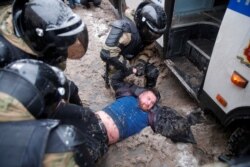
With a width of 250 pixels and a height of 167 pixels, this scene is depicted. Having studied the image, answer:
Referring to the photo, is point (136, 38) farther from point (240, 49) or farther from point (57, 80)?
point (57, 80)

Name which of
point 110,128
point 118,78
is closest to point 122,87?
point 118,78

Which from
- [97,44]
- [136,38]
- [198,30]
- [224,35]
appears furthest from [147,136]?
[97,44]

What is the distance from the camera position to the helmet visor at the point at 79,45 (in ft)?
7.67

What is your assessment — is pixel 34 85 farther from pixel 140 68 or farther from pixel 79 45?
pixel 140 68

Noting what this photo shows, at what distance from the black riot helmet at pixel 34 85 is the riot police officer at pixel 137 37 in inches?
70.2

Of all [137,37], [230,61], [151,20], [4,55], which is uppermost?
[4,55]

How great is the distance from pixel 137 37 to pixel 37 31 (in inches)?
60.8

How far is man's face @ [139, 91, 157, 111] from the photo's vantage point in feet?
9.91

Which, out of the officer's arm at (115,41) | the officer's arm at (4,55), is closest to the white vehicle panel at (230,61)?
the officer's arm at (115,41)

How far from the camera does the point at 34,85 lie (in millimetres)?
1407

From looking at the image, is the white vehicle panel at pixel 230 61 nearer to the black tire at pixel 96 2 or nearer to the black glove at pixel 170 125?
the black glove at pixel 170 125

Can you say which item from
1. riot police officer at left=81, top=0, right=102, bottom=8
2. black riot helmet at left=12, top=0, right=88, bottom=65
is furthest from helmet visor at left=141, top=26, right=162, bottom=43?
riot police officer at left=81, top=0, right=102, bottom=8

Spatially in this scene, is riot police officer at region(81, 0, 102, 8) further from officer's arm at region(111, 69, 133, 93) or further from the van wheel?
the van wheel

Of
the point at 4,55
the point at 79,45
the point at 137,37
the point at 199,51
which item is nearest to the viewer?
the point at 4,55
